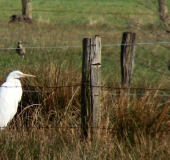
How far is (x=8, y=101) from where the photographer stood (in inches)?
302

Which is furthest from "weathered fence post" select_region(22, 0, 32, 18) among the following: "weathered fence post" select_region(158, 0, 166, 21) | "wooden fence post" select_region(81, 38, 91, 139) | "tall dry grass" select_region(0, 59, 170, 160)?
"wooden fence post" select_region(81, 38, 91, 139)

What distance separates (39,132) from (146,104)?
3.71 feet

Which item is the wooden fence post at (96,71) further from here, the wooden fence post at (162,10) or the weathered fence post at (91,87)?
the wooden fence post at (162,10)

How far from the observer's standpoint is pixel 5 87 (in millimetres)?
7570

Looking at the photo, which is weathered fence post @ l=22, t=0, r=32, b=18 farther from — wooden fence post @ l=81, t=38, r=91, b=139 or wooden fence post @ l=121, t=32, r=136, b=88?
wooden fence post @ l=81, t=38, r=91, b=139

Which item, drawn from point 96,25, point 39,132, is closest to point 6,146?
point 39,132

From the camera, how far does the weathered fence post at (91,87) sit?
19.3 feet

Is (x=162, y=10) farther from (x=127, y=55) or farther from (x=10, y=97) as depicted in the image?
(x=10, y=97)

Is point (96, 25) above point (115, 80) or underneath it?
above

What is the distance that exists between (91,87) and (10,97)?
2017mm

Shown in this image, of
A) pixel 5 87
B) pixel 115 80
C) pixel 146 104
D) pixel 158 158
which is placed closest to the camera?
pixel 158 158

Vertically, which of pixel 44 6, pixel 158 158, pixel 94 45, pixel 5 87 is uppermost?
pixel 44 6

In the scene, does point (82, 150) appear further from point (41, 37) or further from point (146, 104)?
point (41, 37)

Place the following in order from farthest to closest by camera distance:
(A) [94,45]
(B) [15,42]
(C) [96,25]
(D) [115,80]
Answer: (C) [96,25] → (B) [15,42] → (D) [115,80] → (A) [94,45]
